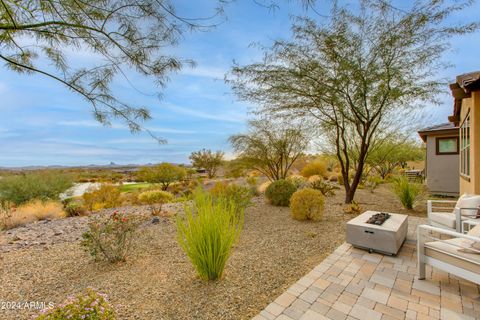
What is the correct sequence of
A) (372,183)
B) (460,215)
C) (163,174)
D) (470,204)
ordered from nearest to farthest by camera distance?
(460,215), (470,204), (372,183), (163,174)

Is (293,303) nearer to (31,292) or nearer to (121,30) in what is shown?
(31,292)

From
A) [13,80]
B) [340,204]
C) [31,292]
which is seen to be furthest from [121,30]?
[340,204]

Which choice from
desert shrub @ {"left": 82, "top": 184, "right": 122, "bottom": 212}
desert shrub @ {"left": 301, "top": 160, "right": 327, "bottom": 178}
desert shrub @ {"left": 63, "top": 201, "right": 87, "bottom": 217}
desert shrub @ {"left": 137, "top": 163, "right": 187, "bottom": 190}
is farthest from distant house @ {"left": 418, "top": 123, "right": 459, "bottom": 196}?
desert shrub @ {"left": 137, "top": 163, "right": 187, "bottom": 190}

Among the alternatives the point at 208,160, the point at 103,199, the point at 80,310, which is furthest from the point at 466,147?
the point at 208,160

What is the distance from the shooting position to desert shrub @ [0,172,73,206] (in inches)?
398

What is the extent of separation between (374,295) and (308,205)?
3.11 meters

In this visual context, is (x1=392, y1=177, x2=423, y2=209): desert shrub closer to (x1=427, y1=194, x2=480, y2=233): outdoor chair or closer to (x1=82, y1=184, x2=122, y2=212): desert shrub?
(x1=427, y1=194, x2=480, y2=233): outdoor chair

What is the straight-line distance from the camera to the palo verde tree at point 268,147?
12102 millimetres

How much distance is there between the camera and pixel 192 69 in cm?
322

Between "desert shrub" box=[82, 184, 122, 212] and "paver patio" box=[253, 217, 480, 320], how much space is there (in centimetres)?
915

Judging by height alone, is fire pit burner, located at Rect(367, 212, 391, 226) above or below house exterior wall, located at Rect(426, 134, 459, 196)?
below

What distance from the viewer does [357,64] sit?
587 centimetres

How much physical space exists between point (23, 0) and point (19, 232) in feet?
18.9

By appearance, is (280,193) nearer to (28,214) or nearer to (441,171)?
(441,171)
